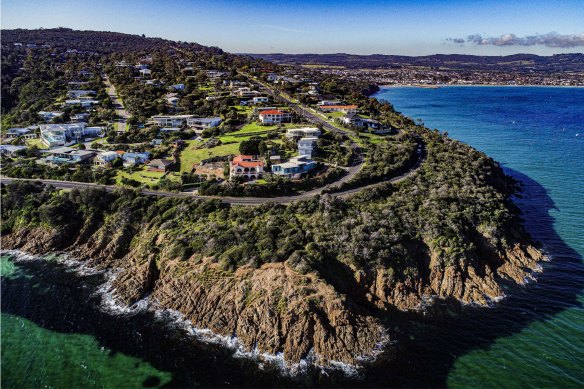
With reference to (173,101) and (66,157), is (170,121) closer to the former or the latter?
(173,101)

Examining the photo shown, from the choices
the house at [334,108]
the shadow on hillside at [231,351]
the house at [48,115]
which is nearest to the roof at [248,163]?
the shadow on hillside at [231,351]

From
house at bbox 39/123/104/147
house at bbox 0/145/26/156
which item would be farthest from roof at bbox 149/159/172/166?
house at bbox 0/145/26/156

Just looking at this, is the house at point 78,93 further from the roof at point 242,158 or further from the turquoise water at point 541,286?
the turquoise water at point 541,286

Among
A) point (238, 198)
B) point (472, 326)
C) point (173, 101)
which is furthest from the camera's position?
point (173, 101)

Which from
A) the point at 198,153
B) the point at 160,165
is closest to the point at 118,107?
the point at 198,153

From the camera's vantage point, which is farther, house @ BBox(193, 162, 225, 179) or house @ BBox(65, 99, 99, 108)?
house @ BBox(65, 99, 99, 108)

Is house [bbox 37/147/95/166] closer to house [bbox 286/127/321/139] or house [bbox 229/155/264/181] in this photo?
house [bbox 229/155/264/181]
